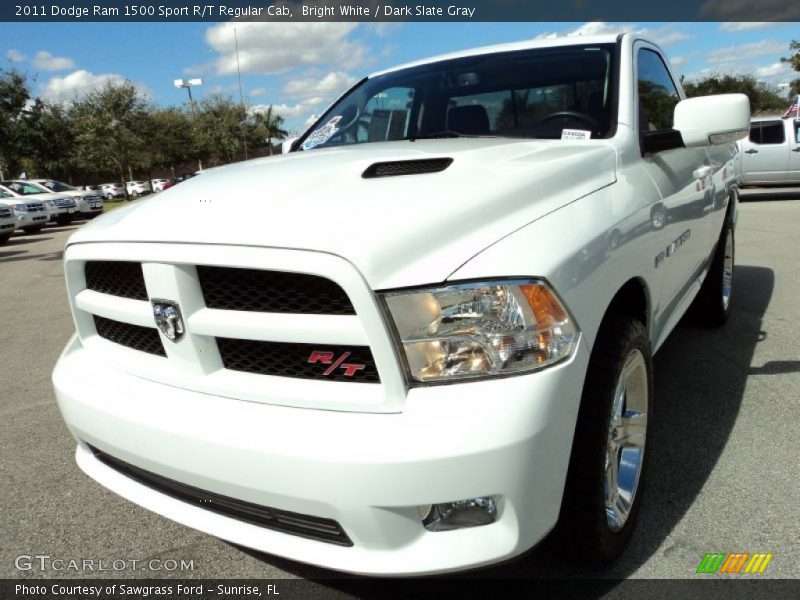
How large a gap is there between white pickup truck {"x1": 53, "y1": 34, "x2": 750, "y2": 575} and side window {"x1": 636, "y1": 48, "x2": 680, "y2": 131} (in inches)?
25.0

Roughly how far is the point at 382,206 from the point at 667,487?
5.46 ft

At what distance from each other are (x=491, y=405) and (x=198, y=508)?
0.93 m

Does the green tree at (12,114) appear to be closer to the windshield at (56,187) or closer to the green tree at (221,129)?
the windshield at (56,187)

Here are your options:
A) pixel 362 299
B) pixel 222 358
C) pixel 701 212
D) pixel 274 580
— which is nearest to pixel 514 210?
pixel 362 299

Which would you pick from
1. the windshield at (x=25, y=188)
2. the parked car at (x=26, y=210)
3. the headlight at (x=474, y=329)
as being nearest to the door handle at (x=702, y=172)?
the headlight at (x=474, y=329)

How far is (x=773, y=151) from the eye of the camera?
13.4 metres

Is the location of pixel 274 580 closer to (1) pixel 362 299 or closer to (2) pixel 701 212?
(1) pixel 362 299

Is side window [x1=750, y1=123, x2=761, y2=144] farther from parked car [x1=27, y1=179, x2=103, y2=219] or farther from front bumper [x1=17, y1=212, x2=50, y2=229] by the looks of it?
parked car [x1=27, y1=179, x2=103, y2=219]

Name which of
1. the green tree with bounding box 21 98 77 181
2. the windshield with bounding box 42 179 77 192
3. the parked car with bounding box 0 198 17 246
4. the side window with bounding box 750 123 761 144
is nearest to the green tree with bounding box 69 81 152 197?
the green tree with bounding box 21 98 77 181

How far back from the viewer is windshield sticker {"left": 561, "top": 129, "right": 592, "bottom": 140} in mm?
2510

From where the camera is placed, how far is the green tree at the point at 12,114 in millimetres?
25812

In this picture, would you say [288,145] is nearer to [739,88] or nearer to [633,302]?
[633,302]

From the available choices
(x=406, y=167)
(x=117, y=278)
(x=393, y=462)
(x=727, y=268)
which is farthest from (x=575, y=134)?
(x=727, y=268)

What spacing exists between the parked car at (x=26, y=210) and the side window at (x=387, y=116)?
52.8ft
